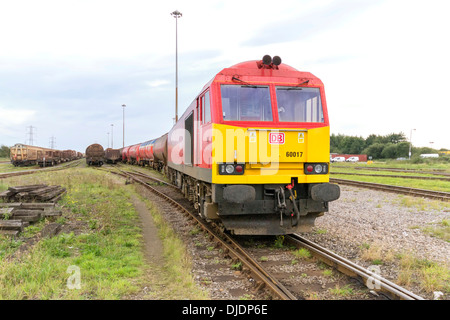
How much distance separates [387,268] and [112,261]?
4780 millimetres

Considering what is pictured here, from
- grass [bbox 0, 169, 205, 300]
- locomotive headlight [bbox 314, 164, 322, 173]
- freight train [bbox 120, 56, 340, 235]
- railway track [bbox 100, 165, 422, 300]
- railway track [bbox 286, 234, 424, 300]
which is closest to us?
railway track [bbox 286, 234, 424, 300]

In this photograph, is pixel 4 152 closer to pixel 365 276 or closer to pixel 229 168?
pixel 229 168

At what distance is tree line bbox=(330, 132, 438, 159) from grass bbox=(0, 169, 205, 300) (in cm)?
7817

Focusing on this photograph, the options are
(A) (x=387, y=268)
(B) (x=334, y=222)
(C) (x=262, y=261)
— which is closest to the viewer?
(A) (x=387, y=268)

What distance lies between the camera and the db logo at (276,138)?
22.3 ft

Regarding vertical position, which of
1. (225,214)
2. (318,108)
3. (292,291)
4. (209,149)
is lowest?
(292,291)

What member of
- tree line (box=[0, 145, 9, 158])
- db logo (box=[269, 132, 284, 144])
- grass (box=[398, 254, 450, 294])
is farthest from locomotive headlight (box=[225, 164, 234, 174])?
tree line (box=[0, 145, 9, 158])

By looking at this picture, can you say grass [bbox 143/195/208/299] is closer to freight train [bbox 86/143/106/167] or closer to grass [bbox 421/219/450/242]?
grass [bbox 421/219/450/242]

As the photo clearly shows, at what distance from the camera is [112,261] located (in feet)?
20.3

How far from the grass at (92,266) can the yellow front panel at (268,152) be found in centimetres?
202

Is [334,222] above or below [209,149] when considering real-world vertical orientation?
below

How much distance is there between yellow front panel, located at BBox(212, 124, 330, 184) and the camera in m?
6.62
